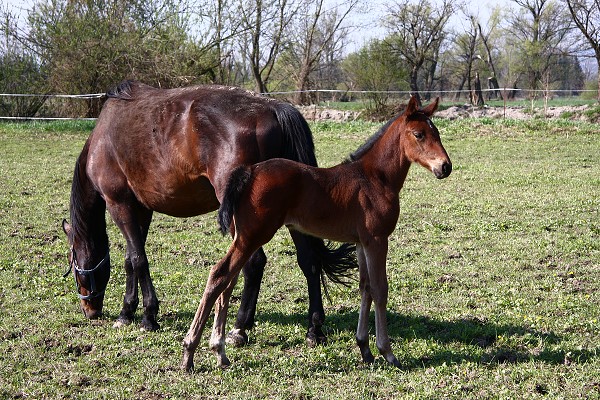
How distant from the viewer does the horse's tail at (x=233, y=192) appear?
4.39m

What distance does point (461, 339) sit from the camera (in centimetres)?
525

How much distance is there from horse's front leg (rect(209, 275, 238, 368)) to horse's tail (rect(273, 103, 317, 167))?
1130mm

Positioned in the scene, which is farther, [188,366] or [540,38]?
[540,38]

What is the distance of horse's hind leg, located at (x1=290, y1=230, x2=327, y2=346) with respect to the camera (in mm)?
5254

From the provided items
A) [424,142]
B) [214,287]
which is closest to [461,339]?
[424,142]

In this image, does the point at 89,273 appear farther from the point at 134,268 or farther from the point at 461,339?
the point at 461,339

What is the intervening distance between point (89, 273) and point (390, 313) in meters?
2.65

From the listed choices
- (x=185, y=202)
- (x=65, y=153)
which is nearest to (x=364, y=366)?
(x=185, y=202)

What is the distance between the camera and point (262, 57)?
35.1 metres

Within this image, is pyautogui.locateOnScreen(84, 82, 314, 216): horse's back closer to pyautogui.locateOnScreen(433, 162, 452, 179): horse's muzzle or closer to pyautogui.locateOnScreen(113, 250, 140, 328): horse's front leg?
pyautogui.locateOnScreen(113, 250, 140, 328): horse's front leg

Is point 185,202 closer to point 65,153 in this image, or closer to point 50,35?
point 65,153

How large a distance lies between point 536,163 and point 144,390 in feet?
42.8

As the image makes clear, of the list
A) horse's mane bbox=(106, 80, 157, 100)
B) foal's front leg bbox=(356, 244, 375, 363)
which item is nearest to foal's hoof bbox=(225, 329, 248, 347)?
foal's front leg bbox=(356, 244, 375, 363)

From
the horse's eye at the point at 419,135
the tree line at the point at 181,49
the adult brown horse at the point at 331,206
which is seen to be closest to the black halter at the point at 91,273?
the adult brown horse at the point at 331,206
